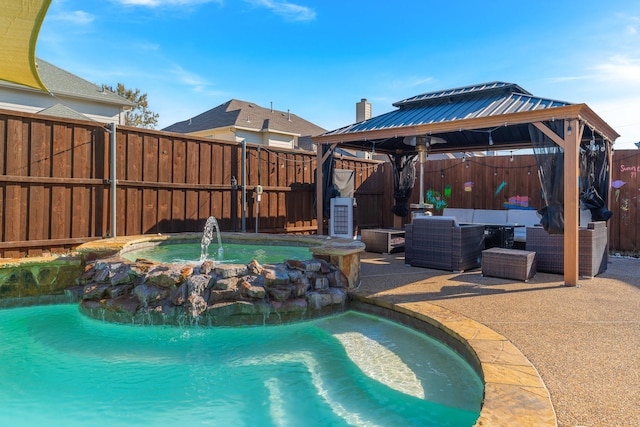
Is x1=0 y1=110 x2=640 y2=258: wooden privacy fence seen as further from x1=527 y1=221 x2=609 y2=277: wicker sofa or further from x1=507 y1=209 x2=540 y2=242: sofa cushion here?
x1=527 y1=221 x2=609 y2=277: wicker sofa

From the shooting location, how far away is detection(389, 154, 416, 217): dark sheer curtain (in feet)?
31.0

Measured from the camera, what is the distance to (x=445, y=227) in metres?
5.68

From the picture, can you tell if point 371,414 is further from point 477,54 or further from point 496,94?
point 477,54

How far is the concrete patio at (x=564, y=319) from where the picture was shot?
79.9 inches

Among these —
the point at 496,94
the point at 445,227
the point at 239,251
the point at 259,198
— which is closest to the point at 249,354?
the point at 239,251

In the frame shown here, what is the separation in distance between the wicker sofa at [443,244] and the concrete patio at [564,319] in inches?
7.3

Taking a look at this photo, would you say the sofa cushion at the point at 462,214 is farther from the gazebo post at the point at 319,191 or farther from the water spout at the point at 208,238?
the water spout at the point at 208,238

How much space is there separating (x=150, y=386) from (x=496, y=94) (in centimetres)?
665

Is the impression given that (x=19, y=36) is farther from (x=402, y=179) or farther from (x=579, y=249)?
(x=402, y=179)

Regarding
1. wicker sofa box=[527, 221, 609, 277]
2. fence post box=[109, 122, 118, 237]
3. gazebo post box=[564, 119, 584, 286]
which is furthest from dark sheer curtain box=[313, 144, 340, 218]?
gazebo post box=[564, 119, 584, 286]

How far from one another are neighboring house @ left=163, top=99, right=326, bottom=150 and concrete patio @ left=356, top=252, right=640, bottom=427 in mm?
11024

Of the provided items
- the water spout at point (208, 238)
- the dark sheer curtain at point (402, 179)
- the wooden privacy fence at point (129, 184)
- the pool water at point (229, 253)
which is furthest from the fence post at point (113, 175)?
the dark sheer curtain at point (402, 179)

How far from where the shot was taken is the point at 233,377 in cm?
272

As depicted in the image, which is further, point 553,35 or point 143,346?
point 553,35
